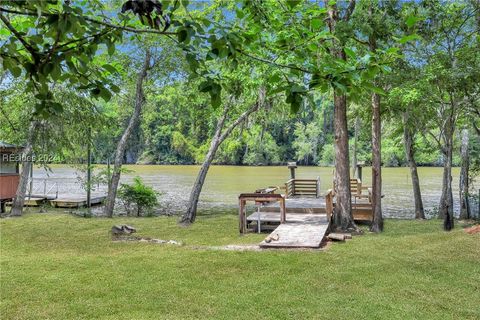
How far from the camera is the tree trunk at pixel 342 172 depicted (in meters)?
12.1

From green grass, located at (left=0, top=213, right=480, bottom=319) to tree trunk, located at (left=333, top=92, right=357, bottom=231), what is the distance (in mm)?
2044

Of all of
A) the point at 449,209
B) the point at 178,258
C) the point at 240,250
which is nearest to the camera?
the point at 178,258

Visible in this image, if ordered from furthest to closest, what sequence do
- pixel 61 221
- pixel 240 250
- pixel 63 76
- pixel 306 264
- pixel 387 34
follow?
pixel 61 221
pixel 387 34
pixel 240 250
pixel 306 264
pixel 63 76

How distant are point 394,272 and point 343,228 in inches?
206

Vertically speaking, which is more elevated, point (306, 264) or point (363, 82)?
point (363, 82)

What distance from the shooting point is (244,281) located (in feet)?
21.5

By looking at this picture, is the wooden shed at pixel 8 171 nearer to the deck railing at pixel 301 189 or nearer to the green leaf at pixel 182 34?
the deck railing at pixel 301 189

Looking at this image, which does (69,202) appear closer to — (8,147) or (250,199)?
(8,147)

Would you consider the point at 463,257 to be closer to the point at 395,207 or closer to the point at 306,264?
the point at 306,264

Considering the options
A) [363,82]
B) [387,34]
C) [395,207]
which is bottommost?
[395,207]

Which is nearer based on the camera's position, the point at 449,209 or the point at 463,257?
the point at 463,257

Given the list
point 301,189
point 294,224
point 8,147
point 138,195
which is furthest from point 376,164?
point 8,147

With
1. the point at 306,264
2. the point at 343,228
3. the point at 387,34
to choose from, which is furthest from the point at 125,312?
the point at 387,34

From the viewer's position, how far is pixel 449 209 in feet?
39.2
